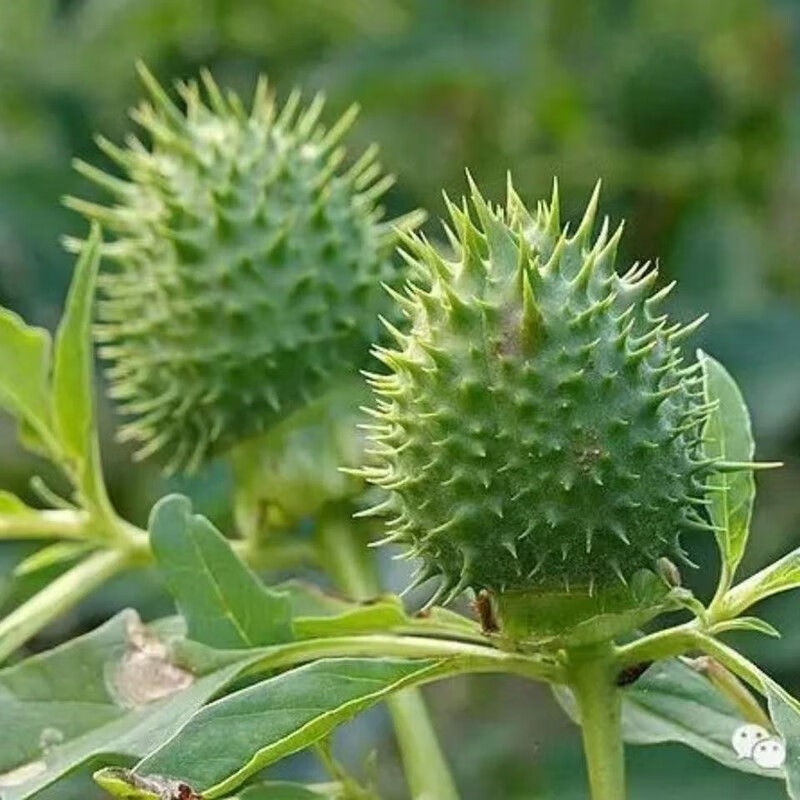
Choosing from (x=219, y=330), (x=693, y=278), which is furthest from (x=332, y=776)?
(x=693, y=278)

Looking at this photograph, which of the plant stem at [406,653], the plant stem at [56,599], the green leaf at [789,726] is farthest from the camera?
the plant stem at [56,599]

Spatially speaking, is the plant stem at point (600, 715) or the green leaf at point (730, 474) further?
the green leaf at point (730, 474)

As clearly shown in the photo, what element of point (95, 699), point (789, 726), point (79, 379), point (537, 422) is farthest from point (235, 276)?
point (789, 726)

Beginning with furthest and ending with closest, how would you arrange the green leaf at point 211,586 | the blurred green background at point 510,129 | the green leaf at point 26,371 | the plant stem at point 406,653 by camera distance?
the blurred green background at point 510,129 < the green leaf at point 26,371 < the green leaf at point 211,586 < the plant stem at point 406,653

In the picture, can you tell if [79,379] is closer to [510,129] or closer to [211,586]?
[211,586]

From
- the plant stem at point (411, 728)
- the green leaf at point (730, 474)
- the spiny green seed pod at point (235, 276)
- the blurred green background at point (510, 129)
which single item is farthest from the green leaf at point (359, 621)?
the blurred green background at point (510, 129)

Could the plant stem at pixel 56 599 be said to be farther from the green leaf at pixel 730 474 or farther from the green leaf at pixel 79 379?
the green leaf at pixel 730 474

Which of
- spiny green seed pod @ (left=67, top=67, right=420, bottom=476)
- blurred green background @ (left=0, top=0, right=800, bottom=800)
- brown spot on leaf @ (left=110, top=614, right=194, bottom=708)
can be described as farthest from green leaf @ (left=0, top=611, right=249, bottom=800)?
blurred green background @ (left=0, top=0, right=800, bottom=800)
